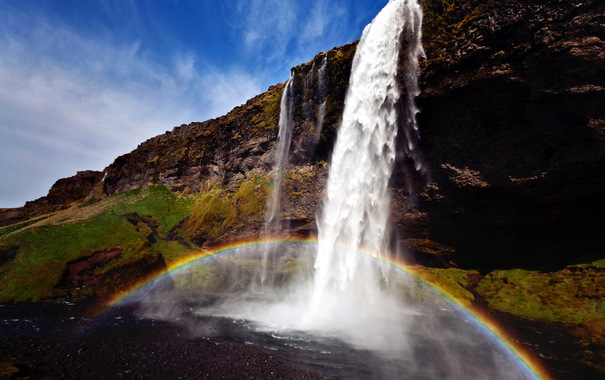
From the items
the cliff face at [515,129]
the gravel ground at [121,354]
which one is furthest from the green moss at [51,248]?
the cliff face at [515,129]

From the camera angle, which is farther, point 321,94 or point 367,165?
point 321,94

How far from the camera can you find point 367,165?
21406 mm

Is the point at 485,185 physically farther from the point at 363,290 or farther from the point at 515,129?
the point at 363,290

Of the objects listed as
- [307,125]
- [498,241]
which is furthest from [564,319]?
[307,125]

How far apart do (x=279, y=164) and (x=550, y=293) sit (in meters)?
25.6

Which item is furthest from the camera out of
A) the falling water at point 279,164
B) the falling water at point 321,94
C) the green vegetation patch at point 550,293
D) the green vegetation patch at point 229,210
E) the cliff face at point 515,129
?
the green vegetation patch at point 229,210

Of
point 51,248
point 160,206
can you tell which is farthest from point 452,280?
point 160,206

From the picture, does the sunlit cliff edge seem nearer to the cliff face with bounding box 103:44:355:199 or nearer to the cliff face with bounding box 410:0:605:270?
the cliff face with bounding box 410:0:605:270

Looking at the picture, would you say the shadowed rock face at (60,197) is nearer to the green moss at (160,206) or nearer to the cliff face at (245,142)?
the cliff face at (245,142)

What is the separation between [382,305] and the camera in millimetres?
19891

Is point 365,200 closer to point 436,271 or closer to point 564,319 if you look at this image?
point 436,271

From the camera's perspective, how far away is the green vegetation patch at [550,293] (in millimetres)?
14242

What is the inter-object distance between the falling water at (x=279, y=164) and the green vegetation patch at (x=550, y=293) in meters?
18.6

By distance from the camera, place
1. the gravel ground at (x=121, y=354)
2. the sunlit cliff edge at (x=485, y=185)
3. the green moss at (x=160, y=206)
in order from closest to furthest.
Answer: the gravel ground at (x=121, y=354)
the sunlit cliff edge at (x=485, y=185)
the green moss at (x=160, y=206)
